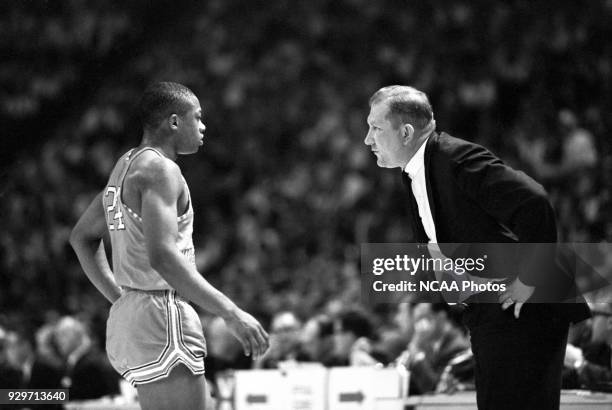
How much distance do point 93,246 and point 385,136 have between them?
3.91 ft

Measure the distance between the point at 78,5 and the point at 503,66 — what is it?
22.0ft

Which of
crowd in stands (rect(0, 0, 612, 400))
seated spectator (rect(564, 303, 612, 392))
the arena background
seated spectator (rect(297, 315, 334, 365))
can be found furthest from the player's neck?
the arena background

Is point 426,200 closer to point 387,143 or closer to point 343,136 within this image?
point 387,143

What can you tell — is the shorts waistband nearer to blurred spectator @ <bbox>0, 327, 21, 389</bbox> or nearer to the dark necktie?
the dark necktie

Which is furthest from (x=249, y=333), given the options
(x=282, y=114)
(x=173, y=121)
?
(x=282, y=114)

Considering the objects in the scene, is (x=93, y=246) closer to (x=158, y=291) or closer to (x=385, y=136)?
(x=158, y=291)

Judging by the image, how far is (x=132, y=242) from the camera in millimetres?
3318

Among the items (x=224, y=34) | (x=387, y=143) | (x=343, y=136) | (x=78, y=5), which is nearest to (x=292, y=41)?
(x=224, y=34)

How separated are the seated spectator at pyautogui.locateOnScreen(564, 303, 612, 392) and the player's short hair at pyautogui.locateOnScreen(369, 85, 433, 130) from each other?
8.38 feet

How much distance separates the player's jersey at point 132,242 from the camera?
10.8 ft

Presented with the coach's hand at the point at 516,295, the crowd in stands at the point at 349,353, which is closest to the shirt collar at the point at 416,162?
the coach's hand at the point at 516,295

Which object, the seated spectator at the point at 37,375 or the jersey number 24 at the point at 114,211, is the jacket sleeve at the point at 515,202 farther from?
the seated spectator at the point at 37,375

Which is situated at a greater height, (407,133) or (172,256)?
(407,133)

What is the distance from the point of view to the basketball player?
3086mm
